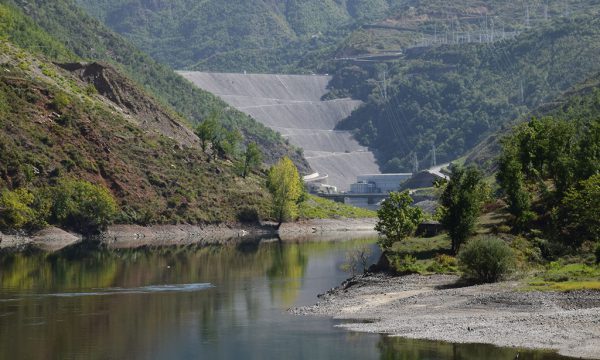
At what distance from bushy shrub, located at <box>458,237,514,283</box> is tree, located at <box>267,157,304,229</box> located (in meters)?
104

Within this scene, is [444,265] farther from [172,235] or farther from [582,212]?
[172,235]

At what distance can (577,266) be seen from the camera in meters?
81.9

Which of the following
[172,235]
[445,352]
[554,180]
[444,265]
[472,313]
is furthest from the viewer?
[172,235]

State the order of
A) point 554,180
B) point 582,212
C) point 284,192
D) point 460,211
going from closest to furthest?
1. point 582,212
2. point 460,211
3. point 554,180
4. point 284,192

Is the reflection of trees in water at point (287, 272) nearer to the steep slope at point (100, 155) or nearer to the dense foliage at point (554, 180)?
the dense foliage at point (554, 180)

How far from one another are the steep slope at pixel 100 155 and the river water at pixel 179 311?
3337cm

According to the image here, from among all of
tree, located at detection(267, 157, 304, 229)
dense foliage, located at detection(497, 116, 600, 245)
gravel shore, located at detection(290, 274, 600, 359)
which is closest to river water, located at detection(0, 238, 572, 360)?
gravel shore, located at detection(290, 274, 600, 359)

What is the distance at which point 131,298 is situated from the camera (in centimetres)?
8906

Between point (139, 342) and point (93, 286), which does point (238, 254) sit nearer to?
point (93, 286)

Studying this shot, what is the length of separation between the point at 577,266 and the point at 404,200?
2712 cm

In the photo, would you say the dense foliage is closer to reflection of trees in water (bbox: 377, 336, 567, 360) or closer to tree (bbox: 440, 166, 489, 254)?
tree (bbox: 440, 166, 489, 254)

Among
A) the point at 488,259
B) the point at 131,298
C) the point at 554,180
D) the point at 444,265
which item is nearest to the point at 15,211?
the point at 131,298

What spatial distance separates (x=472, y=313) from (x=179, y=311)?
21726 millimetres

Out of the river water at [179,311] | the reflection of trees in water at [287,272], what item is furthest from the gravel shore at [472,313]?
the reflection of trees in water at [287,272]
